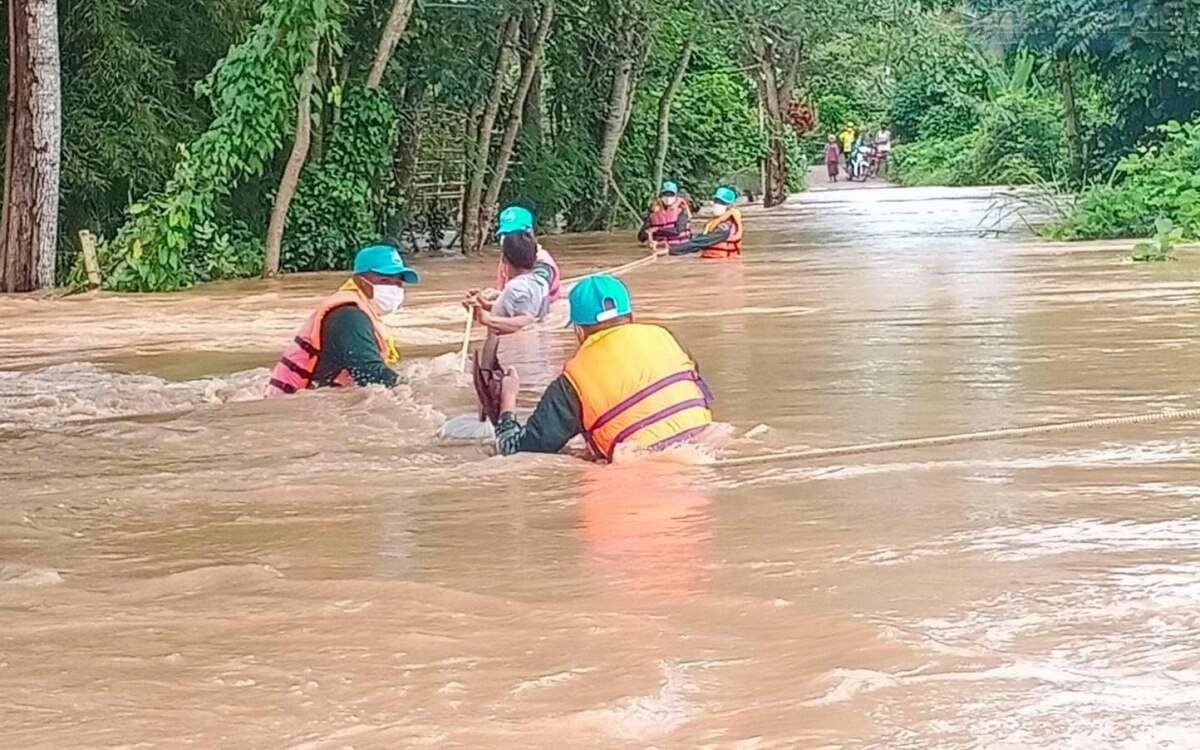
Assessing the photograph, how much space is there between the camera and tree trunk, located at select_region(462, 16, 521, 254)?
2727 cm

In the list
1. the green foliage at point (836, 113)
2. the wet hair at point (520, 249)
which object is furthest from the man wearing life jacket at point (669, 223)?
the green foliage at point (836, 113)

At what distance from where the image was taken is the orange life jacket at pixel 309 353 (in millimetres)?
10258

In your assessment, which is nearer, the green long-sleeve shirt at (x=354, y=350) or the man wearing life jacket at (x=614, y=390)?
the man wearing life jacket at (x=614, y=390)

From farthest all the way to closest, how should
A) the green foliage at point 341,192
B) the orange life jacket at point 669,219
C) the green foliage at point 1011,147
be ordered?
the green foliage at point 1011,147, the orange life jacket at point 669,219, the green foliage at point 341,192

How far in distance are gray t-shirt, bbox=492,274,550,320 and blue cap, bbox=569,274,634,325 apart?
10.3 ft

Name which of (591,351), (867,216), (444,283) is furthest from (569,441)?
(867,216)

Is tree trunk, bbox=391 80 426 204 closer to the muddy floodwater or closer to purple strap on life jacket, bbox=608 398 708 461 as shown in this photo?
the muddy floodwater

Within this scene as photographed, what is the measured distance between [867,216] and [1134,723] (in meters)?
33.6

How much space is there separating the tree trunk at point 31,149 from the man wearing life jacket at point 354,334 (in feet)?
37.7

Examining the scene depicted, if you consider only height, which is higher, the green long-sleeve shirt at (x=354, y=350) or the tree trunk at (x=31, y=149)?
the tree trunk at (x=31, y=149)

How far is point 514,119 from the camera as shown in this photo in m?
28.1

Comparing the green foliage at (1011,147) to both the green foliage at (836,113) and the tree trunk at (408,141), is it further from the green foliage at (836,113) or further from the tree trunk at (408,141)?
the tree trunk at (408,141)

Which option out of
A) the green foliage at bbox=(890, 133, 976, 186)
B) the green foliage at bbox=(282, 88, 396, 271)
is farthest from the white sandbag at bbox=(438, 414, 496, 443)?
the green foliage at bbox=(890, 133, 976, 186)

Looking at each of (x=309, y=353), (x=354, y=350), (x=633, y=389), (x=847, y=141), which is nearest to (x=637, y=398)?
(x=633, y=389)
